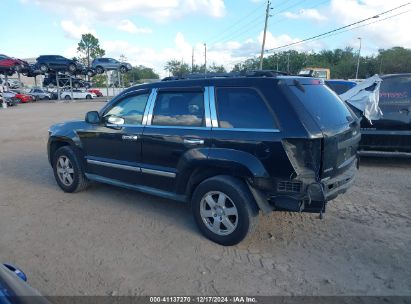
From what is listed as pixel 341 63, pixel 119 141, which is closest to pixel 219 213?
pixel 119 141

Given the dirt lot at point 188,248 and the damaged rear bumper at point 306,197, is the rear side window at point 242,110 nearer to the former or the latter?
the damaged rear bumper at point 306,197

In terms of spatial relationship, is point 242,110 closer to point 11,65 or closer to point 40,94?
point 11,65

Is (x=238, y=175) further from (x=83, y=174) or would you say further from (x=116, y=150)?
(x=83, y=174)

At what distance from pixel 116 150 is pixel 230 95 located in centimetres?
196

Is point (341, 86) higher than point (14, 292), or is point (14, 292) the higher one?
point (341, 86)

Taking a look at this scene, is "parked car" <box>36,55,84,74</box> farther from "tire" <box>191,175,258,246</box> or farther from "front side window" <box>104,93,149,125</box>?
"tire" <box>191,175,258,246</box>

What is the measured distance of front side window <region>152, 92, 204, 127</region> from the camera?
13.0 feet

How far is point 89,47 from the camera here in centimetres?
9444

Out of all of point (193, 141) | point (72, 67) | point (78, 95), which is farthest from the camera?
point (78, 95)

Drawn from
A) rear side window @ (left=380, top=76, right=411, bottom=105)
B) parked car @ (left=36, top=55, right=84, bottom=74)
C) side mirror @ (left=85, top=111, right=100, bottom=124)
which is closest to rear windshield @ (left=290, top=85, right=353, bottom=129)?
side mirror @ (left=85, top=111, right=100, bottom=124)

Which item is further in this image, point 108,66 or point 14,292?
point 108,66

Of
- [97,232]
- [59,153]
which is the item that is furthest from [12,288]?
[59,153]

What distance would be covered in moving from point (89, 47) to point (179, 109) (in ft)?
328

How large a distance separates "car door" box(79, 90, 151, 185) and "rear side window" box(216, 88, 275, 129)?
1206mm
